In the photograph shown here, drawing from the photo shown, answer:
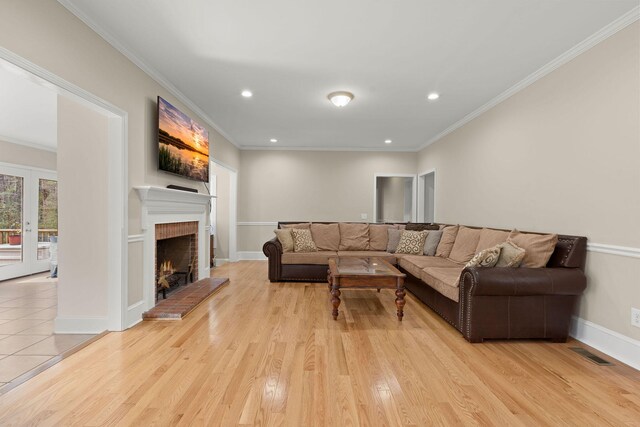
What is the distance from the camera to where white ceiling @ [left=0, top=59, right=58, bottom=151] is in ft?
10.9

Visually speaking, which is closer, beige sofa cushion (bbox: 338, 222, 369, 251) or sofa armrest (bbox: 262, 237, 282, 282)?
sofa armrest (bbox: 262, 237, 282, 282)

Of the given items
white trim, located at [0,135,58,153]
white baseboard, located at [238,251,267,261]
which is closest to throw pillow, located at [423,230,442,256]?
white baseboard, located at [238,251,267,261]

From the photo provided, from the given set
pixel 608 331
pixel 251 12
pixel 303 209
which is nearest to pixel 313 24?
pixel 251 12

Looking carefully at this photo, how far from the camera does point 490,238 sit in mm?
3617

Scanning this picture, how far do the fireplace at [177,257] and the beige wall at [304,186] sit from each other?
2.39 m

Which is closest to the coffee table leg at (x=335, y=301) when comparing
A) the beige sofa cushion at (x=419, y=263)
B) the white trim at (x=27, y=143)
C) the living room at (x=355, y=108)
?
the living room at (x=355, y=108)

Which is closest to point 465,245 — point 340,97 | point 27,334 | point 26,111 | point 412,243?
point 412,243

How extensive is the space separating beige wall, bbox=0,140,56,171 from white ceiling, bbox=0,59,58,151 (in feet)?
0.30

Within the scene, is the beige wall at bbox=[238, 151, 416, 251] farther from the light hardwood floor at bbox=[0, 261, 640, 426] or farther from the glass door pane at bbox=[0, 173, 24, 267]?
the light hardwood floor at bbox=[0, 261, 640, 426]

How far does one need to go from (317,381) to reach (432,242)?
3487 millimetres

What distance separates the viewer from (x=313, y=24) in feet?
7.86

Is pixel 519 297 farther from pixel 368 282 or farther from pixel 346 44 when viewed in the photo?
pixel 346 44

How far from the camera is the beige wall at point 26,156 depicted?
512cm

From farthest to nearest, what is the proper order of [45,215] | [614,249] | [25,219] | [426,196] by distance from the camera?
[426,196]
[45,215]
[25,219]
[614,249]
